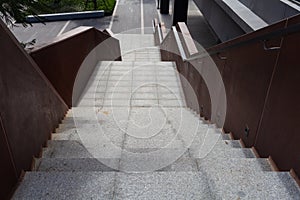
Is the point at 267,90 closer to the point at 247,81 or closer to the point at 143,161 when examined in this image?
the point at 247,81

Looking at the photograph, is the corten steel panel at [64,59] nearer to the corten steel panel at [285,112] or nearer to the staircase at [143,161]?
the staircase at [143,161]

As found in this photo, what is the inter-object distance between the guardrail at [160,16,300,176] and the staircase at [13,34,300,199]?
144 mm

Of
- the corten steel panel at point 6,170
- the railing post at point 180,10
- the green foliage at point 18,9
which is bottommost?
the railing post at point 180,10

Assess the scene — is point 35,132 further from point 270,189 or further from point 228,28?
point 228,28

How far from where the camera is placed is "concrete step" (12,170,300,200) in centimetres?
155

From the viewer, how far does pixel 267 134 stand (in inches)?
81.9

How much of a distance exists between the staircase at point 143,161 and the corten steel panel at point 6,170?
0.18ft

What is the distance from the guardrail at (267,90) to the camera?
5.86 ft

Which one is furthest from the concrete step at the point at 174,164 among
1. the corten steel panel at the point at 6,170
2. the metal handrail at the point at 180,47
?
the metal handrail at the point at 180,47

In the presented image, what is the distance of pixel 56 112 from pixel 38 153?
1.07 meters

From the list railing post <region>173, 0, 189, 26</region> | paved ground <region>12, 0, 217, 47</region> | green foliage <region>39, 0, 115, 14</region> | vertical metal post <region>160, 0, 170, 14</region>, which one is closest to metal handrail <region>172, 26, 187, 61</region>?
railing post <region>173, 0, 189, 26</region>

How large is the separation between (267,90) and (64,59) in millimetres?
2772

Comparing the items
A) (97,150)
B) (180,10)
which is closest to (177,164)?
(97,150)

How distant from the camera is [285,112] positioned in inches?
73.2
